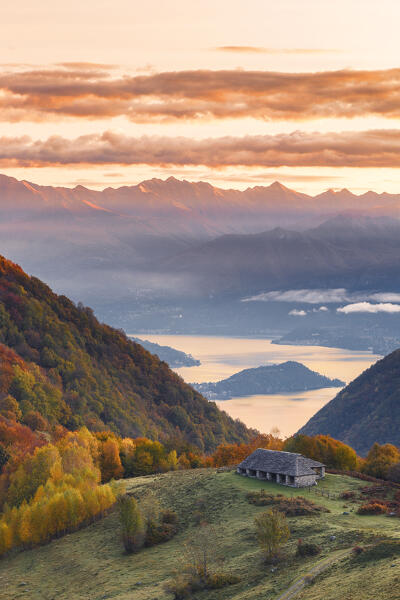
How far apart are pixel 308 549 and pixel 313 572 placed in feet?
16.2

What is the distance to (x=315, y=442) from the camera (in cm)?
10650

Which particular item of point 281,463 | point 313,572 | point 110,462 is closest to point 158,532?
point 281,463

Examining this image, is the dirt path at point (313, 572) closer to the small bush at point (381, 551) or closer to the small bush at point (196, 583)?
the small bush at point (381, 551)

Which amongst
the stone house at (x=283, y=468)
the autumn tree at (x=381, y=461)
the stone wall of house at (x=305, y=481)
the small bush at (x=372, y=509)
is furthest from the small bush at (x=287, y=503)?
the autumn tree at (x=381, y=461)

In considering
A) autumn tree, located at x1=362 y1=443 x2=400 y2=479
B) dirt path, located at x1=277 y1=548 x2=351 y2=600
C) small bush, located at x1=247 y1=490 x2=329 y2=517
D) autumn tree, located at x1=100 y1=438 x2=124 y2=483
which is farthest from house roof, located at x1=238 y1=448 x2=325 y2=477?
autumn tree, located at x1=100 y1=438 x2=124 y2=483

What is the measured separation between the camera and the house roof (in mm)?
84062

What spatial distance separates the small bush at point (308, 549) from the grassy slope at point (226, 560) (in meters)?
0.77

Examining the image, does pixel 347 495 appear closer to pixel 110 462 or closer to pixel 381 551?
pixel 381 551

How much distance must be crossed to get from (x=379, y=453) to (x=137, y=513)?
41530 millimetres

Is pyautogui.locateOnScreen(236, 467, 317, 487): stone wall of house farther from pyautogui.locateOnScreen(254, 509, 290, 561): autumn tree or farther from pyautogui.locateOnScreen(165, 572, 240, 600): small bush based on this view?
pyautogui.locateOnScreen(165, 572, 240, 600): small bush

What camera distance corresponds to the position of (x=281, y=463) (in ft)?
285

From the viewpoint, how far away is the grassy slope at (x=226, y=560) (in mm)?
50562

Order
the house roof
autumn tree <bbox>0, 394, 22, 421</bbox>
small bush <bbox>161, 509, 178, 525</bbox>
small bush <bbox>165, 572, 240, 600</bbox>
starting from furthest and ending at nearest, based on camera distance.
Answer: autumn tree <bbox>0, 394, 22, 421</bbox>
the house roof
small bush <bbox>161, 509, 178, 525</bbox>
small bush <bbox>165, 572, 240, 600</bbox>

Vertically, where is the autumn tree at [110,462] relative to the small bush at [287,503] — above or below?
above
